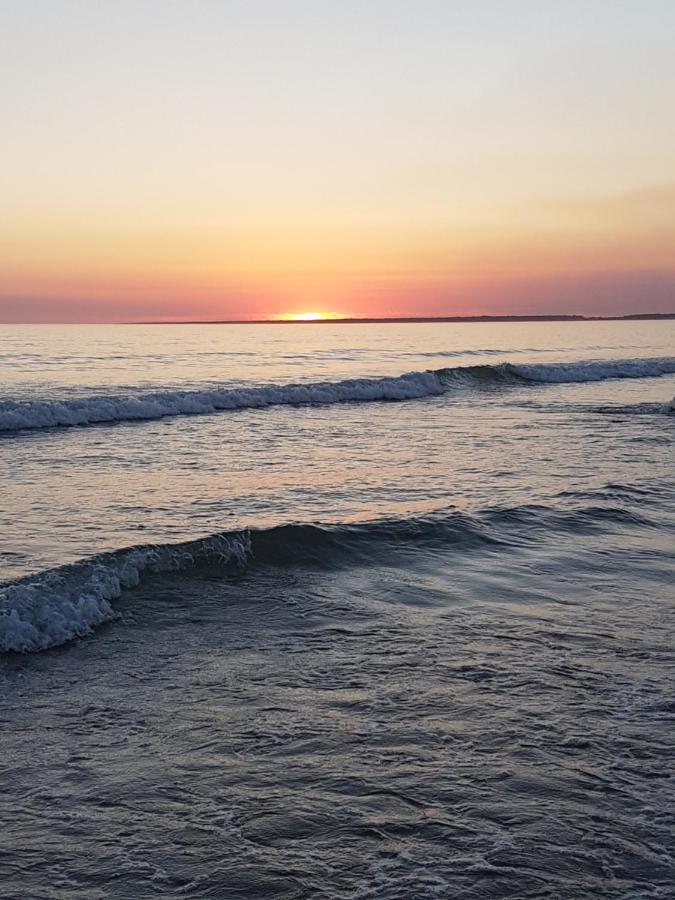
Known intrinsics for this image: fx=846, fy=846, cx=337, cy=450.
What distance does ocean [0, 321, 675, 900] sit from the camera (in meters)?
4.00

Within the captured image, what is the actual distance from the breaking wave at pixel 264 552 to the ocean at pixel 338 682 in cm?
3

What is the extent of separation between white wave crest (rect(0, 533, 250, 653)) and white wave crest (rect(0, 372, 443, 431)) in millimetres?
16330

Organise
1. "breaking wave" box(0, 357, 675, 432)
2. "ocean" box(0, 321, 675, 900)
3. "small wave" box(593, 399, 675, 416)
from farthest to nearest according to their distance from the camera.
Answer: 1. "small wave" box(593, 399, 675, 416)
2. "breaking wave" box(0, 357, 675, 432)
3. "ocean" box(0, 321, 675, 900)

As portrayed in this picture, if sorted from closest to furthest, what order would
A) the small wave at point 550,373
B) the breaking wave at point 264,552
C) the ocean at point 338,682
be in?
the ocean at point 338,682 < the breaking wave at point 264,552 < the small wave at point 550,373

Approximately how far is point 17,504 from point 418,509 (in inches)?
227

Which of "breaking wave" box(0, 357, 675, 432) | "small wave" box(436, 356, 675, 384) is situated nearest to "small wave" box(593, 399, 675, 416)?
"breaking wave" box(0, 357, 675, 432)

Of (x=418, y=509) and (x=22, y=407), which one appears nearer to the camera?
(x=418, y=509)

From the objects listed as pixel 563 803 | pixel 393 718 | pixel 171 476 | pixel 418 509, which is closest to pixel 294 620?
pixel 393 718

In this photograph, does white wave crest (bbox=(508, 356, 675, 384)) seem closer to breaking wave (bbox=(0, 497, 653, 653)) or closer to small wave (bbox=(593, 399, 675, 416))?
small wave (bbox=(593, 399, 675, 416))

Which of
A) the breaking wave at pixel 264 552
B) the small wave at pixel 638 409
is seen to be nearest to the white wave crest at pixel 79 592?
the breaking wave at pixel 264 552

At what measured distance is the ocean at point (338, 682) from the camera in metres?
4.00

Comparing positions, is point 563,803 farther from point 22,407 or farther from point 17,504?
point 22,407

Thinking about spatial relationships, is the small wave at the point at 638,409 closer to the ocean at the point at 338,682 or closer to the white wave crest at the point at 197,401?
the white wave crest at the point at 197,401

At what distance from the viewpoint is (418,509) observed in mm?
12250
